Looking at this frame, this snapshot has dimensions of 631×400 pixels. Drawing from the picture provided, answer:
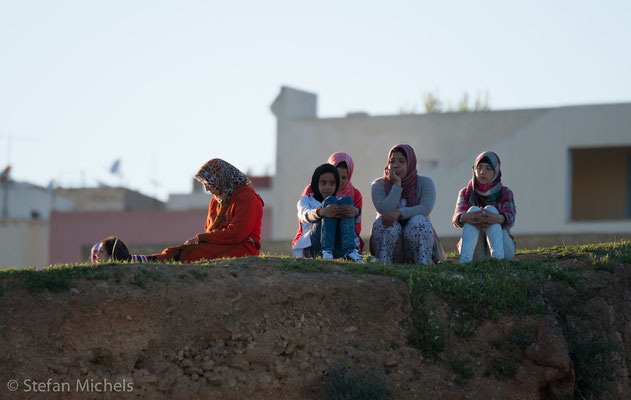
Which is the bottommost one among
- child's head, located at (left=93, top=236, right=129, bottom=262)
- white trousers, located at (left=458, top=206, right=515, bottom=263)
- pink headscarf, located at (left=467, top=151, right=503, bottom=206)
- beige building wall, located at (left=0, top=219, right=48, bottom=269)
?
beige building wall, located at (left=0, top=219, right=48, bottom=269)

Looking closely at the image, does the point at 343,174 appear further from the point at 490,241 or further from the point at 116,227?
the point at 116,227

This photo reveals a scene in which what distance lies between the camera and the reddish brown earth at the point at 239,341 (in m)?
7.16

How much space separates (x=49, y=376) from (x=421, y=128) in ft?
70.8

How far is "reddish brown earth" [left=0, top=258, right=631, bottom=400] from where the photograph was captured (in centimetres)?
716

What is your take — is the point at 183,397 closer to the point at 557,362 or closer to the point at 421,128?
the point at 557,362

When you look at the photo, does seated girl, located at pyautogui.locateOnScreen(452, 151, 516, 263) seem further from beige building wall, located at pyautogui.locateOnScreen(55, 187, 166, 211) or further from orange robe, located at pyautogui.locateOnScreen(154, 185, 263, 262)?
beige building wall, located at pyautogui.locateOnScreen(55, 187, 166, 211)

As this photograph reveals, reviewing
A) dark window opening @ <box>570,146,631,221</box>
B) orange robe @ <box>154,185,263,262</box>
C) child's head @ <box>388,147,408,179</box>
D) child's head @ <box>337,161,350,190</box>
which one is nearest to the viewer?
orange robe @ <box>154,185,263,262</box>

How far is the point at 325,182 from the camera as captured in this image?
393 inches

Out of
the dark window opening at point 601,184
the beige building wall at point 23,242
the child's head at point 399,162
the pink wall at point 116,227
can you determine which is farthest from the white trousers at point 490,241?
the beige building wall at point 23,242

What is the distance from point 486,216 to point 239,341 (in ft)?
9.96

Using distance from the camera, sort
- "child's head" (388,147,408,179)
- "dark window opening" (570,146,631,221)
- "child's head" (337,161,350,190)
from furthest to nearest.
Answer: "dark window opening" (570,146,631,221)
"child's head" (337,161,350,190)
"child's head" (388,147,408,179)

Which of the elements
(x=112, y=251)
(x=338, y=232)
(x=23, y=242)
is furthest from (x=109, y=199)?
(x=338, y=232)

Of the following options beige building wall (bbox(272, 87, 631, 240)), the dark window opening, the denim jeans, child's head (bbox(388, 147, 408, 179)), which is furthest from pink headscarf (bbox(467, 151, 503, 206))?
the dark window opening

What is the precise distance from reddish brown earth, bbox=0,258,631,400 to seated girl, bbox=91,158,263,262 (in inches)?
53.6
